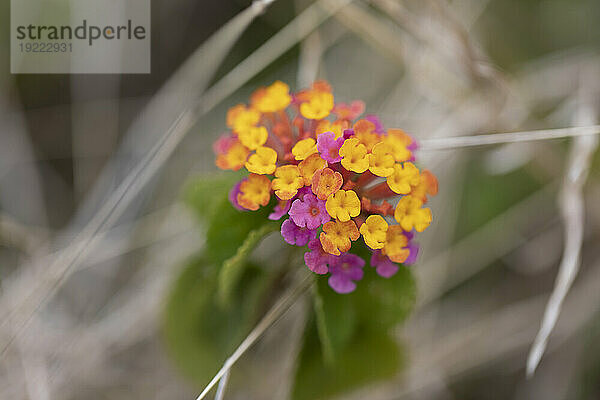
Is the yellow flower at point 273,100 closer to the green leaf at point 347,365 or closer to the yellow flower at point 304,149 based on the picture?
the yellow flower at point 304,149

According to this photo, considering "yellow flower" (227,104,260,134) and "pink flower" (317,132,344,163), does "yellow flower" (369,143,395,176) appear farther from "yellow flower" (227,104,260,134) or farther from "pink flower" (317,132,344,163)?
"yellow flower" (227,104,260,134)

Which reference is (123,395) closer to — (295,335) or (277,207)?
(295,335)

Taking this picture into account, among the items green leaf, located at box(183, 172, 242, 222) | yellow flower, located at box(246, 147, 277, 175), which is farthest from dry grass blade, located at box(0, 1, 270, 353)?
yellow flower, located at box(246, 147, 277, 175)

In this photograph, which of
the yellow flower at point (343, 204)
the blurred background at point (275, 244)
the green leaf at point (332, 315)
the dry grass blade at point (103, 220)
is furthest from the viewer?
the blurred background at point (275, 244)

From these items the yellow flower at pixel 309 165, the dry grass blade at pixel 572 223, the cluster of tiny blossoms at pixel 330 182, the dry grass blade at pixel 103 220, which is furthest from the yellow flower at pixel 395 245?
the dry grass blade at pixel 103 220

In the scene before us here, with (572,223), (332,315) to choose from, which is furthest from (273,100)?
(572,223)

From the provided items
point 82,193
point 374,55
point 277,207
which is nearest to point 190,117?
point 277,207
